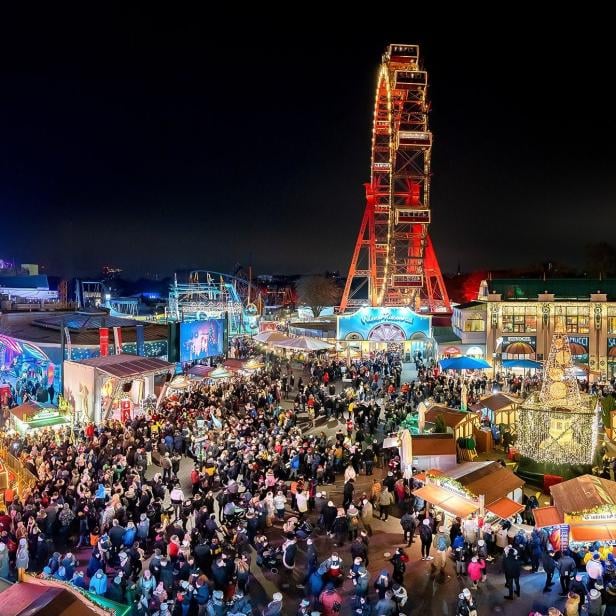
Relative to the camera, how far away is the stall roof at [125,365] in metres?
16.8

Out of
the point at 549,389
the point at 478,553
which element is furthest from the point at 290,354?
the point at 478,553

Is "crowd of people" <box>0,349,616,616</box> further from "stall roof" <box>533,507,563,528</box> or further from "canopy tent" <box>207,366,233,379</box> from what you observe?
"canopy tent" <box>207,366,233,379</box>

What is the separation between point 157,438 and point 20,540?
6.51m

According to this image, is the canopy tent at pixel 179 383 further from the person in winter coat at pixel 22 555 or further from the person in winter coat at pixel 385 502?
the person in winter coat at pixel 22 555

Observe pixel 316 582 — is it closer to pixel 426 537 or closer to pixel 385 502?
pixel 426 537

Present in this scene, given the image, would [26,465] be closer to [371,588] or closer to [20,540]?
[20,540]

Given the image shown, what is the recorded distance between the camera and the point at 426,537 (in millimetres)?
9398

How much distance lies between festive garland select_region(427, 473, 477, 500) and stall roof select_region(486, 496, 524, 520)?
354 mm

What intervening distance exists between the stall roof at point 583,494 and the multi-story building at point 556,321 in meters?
19.6

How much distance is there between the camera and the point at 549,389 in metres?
13.0

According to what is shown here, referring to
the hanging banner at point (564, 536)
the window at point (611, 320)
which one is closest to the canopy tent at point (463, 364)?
the window at point (611, 320)

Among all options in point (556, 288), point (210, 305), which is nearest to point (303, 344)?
point (210, 305)

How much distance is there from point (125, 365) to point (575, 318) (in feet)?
79.7

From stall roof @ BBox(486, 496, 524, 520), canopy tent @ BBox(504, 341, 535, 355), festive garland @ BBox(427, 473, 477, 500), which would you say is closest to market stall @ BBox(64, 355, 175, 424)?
festive garland @ BBox(427, 473, 477, 500)
